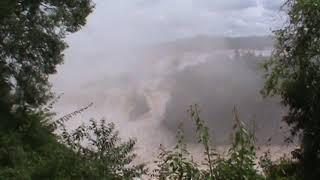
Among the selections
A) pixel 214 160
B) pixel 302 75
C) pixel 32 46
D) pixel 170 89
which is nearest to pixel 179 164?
pixel 214 160

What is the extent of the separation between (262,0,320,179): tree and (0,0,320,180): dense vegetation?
2 centimetres

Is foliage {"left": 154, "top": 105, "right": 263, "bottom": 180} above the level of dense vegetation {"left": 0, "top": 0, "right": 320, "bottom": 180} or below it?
below

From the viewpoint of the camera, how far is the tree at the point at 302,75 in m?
14.3

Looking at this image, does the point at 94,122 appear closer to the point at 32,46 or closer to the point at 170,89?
the point at 32,46

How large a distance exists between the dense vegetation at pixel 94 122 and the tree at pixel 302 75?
0.02 meters

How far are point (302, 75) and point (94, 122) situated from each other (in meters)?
7.59

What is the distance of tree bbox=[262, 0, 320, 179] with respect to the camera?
1434 centimetres

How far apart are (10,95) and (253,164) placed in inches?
597

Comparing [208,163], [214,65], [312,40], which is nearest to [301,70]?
[312,40]

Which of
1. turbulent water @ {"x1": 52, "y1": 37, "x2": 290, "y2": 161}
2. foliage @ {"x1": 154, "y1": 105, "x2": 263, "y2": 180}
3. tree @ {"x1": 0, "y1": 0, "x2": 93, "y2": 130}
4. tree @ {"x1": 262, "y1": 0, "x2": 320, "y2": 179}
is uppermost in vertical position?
turbulent water @ {"x1": 52, "y1": 37, "x2": 290, "y2": 161}

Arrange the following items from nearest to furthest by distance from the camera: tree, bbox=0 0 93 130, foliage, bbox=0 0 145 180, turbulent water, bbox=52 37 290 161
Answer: foliage, bbox=0 0 145 180
tree, bbox=0 0 93 130
turbulent water, bbox=52 37 290 161

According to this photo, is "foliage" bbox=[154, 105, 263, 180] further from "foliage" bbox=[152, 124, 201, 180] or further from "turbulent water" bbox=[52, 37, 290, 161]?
"turbulent water" bbox=[52, 37, 290, 161]

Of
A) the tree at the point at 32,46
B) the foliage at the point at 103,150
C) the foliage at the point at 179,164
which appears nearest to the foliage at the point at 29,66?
the tree at the point at 32,46

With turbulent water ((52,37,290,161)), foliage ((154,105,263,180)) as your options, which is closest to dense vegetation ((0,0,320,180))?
foliage ((154,105,263,180))
